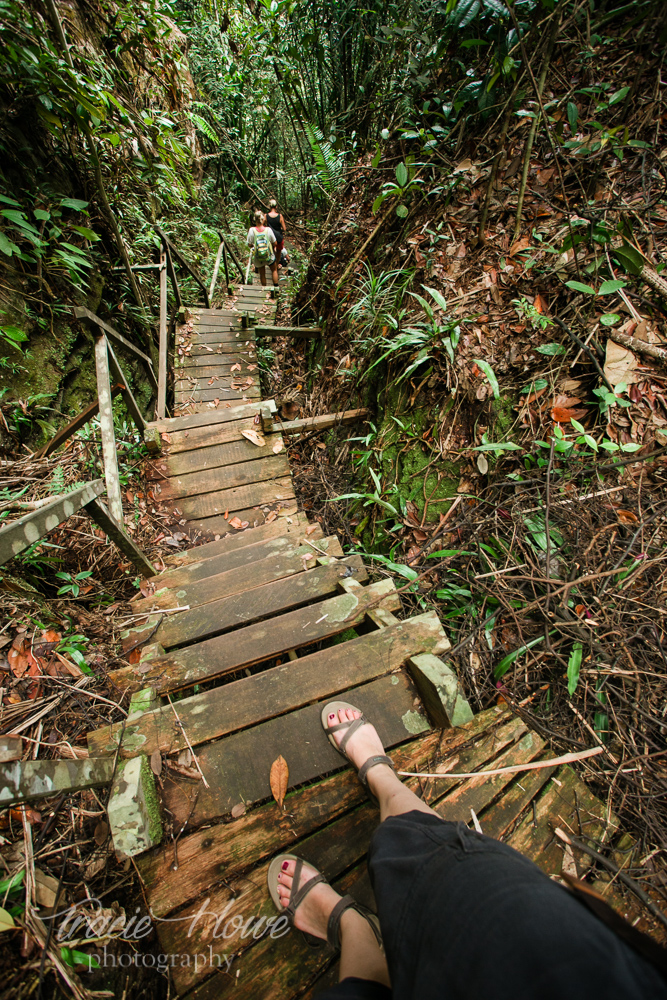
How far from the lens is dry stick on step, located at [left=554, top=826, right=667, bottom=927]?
4.11ft

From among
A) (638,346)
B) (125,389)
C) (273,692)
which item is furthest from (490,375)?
(125,389)

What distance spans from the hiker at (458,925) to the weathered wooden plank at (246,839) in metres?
0.08

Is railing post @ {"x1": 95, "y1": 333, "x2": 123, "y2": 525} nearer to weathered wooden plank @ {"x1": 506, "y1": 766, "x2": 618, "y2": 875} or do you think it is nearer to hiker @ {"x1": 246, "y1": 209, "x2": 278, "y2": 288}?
weathered wooden plank @ {"x1": 506, "y1": 766, "x2": 618, "y2": 875}

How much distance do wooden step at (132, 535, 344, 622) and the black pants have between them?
1.37m

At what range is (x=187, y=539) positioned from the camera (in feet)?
9.84

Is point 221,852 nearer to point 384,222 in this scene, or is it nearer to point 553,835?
point 553,835

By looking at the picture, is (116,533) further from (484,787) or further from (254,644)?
(484,787)

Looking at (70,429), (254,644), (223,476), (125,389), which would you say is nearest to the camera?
(254,644)

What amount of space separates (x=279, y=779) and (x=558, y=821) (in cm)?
105

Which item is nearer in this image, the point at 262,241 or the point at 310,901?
the point at 310,901

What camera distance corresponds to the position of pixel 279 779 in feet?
4.46

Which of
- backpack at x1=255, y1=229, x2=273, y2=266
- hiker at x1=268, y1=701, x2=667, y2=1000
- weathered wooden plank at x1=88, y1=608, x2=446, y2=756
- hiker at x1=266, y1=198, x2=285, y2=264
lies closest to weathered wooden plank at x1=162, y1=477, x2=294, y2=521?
weathered wooden plank at x1=88, y1=608, x2=446, y2=756

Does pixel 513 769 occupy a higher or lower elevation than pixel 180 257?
lower

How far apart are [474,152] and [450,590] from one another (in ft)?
10.5
